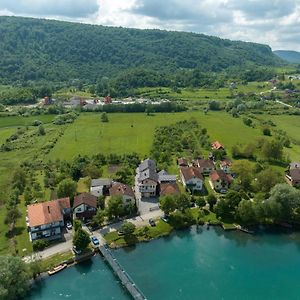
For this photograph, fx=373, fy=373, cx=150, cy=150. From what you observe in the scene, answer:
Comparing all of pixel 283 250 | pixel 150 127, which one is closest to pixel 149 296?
pixel 283 250

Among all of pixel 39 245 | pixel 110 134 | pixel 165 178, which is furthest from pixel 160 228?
pixel 110 134

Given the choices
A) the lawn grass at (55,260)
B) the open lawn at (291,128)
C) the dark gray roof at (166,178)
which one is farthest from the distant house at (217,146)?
the lawn grass at (55,260)

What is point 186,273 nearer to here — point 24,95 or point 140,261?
point 140,261

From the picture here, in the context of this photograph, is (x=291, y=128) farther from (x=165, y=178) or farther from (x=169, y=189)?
(x=169, y=189)

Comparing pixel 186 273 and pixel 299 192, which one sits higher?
pixel 299 192

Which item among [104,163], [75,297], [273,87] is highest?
[273,87]
